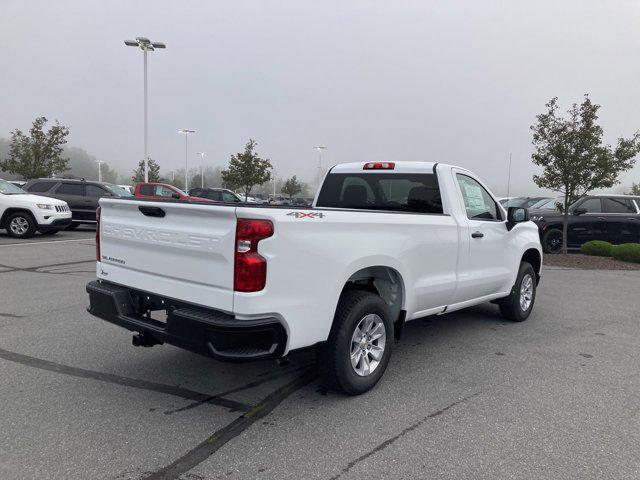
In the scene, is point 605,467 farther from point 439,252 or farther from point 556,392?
point 439,252

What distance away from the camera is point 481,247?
5195mm

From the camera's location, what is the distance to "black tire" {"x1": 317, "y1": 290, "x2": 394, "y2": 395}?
11.7 feet

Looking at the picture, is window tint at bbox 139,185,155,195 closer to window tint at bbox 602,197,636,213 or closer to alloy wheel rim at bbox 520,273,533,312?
window tint at bbox 602,197,636,213

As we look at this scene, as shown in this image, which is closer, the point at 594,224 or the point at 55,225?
the point at 55,225

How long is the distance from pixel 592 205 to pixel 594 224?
56 cm

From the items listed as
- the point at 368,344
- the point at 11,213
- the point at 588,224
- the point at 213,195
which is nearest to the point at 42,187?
the point at 11,213

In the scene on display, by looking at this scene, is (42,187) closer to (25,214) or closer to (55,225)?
(25,214)

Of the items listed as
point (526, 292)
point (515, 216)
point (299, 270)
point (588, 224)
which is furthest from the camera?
point (588, 224)

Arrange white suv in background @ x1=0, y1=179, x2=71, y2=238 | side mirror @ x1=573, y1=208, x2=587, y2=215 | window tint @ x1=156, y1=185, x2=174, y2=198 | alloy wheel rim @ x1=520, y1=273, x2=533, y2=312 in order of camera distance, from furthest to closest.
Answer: window tint @ x1=156, y1=185, x2=174, y2=198
side mirror @ x1=573, y1=208, x2=587, y2=215
white suv in background @ x1=0, y1=179, x2=71, y2=238
alloy wheel rim @ x1=520, y1=273, x2=533, y2=312

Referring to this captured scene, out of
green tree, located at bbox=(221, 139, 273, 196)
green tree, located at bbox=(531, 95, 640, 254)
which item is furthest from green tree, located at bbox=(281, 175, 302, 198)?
green tree, located at bbox=(531, 95, 640, 254)

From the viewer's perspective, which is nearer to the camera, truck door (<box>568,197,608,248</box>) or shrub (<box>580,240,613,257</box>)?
shrub (<box>580,240,613,257</box>)

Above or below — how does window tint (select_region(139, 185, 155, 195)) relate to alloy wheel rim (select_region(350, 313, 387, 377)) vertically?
above

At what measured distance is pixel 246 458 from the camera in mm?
2904

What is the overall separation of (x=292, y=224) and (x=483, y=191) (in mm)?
3246
